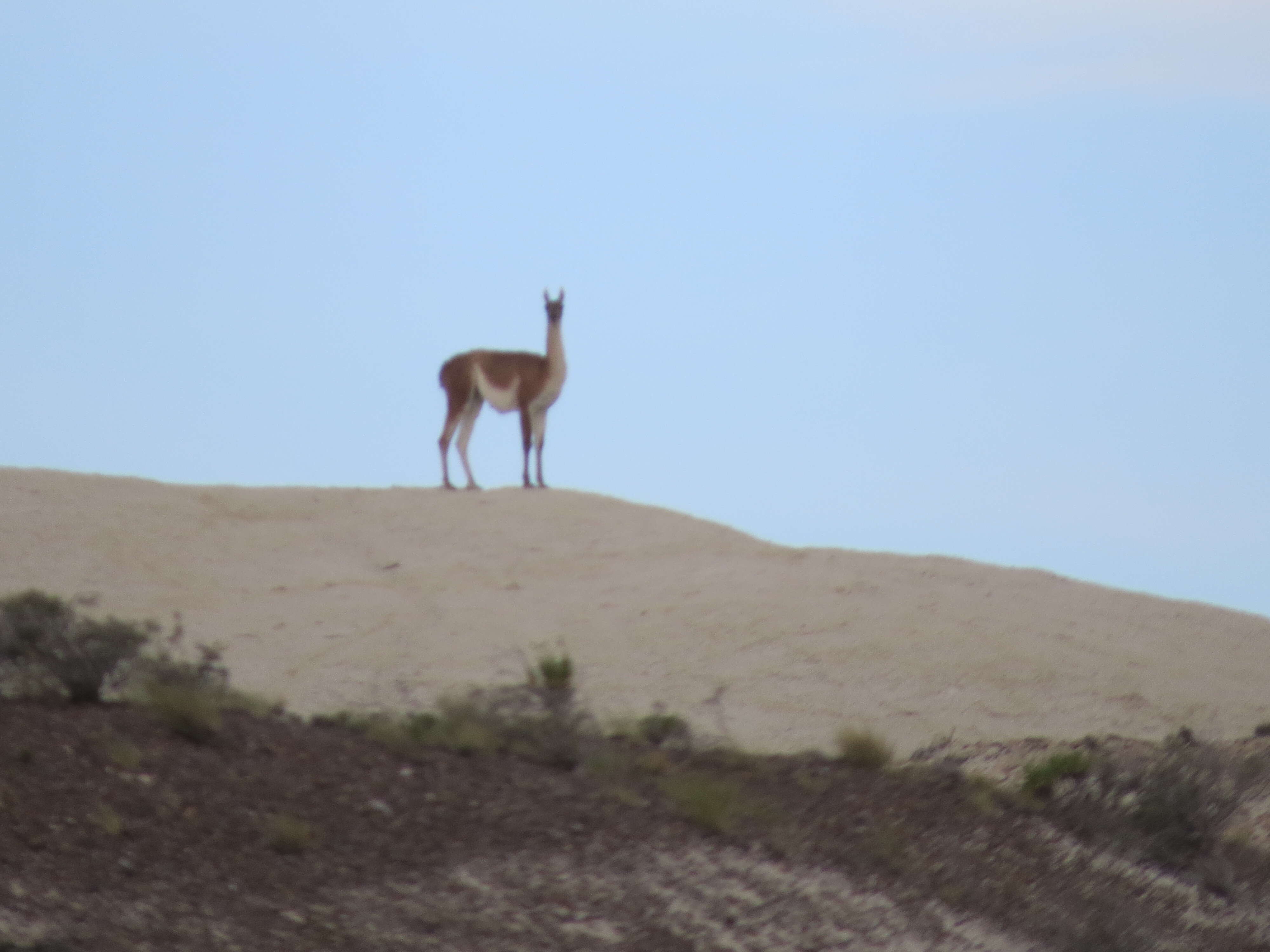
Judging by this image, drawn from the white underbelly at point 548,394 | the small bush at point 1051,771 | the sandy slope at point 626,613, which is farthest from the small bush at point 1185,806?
the white underbelly at point 548,394

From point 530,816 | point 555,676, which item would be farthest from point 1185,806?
point 530,816

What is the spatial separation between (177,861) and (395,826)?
5.02 feet

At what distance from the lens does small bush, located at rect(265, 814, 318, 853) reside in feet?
33.8

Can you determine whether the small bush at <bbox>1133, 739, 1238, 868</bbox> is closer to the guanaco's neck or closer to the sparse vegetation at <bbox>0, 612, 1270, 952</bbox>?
the sparse vegetation at <bbox>0, 612, 1270, 952</bbox>

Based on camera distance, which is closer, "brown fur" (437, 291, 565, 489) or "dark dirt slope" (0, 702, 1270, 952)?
"dark dirt slope" (0, 702, 1270, 952)

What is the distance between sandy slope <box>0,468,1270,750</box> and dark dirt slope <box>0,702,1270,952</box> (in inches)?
163


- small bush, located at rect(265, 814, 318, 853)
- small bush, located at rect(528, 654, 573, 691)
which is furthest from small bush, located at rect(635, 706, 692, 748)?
small bush, located at rect(265, 814, 318, 853)

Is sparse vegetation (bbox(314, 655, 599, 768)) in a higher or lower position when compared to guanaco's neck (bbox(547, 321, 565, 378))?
lower

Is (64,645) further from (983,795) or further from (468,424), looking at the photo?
(468,424)

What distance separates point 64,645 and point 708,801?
5237 mm

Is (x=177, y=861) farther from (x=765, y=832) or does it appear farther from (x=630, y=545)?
(x=630, y=545)

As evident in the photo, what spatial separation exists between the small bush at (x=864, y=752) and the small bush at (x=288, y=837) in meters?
5.99

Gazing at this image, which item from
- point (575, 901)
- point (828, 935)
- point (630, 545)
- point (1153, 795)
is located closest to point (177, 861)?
point (575, 901)

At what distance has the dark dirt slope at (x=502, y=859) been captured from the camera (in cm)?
956
